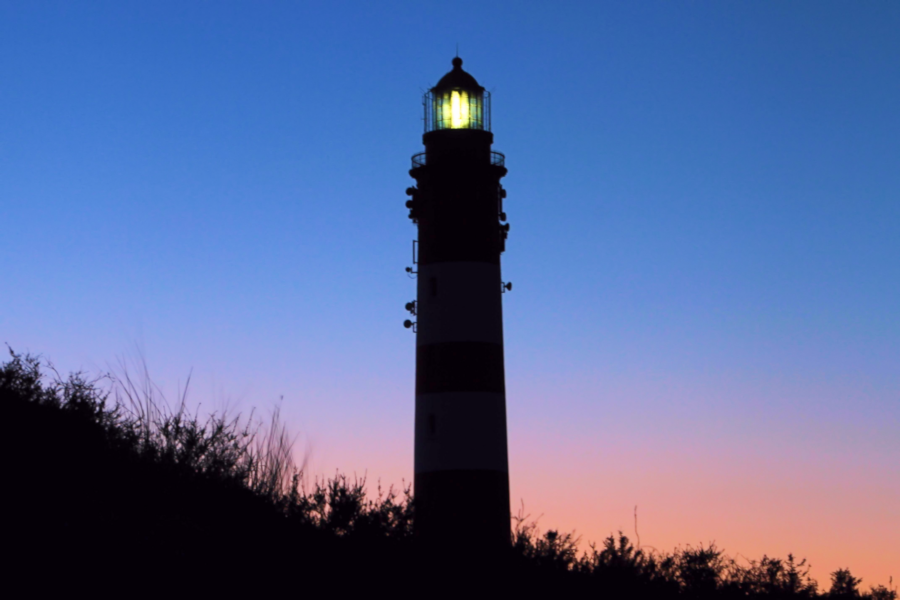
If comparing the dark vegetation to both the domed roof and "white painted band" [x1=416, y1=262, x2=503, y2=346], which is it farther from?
the domed roof

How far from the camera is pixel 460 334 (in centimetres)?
2680

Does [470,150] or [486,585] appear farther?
[470,150]

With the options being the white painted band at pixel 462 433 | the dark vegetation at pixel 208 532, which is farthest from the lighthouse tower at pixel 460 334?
the dark vegetation at pixel 208 532

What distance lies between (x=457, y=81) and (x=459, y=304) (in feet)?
22.5

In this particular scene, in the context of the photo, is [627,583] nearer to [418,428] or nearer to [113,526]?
[113,526]

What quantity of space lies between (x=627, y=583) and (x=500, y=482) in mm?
10162

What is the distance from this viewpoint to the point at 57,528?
1327cm

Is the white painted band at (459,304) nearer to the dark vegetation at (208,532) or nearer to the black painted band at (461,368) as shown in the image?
the black painted band at (461,368)

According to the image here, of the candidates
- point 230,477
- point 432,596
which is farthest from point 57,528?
point 432,596

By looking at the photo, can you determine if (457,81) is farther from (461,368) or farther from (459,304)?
(461,368)

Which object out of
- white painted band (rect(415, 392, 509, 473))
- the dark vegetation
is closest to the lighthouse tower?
white painted band (rect(415, 392, 509, 473))

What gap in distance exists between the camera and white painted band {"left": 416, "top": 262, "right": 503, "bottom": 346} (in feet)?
88.3

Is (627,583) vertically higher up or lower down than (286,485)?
lower down

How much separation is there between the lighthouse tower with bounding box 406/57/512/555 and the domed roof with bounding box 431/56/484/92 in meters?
1.07
